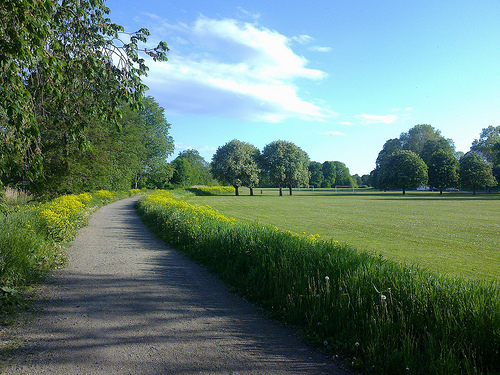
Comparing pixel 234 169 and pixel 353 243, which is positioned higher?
pixel 234 169

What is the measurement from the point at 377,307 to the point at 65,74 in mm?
6108

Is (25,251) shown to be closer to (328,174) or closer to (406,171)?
(406,171)

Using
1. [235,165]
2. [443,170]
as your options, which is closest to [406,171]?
[443,170]

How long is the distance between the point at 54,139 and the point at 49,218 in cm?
1192

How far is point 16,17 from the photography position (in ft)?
13.6

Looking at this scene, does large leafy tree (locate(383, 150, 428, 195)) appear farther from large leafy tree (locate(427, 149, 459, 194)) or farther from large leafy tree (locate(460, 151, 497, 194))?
large leafy tree (locate(460, 151, 497, 194))

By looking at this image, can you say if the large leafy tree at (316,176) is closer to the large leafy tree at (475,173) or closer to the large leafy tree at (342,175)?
the large leafy tree at (342,175)

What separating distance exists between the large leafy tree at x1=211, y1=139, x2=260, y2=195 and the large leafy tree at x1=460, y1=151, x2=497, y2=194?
4085 centimetres

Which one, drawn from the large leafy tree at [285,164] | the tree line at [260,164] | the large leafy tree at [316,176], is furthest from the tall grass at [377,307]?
the large leafy tree at [316,176]

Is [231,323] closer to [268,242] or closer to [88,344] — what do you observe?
[88,344]

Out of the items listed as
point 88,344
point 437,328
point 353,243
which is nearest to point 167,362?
point 88,344

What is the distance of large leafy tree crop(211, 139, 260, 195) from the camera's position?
200ft

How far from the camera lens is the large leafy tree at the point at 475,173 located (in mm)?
62844

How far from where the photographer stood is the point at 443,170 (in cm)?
6519
